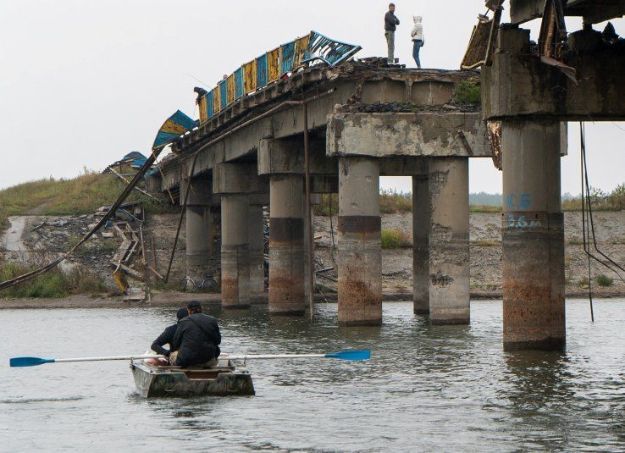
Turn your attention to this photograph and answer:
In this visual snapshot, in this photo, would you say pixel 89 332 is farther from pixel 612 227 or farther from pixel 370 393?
pixel 612 227

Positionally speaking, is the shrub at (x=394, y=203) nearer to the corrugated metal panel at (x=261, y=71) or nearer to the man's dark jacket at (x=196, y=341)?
the corrugated metal panel at (x=261, y=71)

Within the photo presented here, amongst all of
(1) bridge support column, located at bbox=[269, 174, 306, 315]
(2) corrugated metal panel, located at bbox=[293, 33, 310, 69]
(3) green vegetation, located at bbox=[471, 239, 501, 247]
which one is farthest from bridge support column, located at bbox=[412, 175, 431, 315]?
(3) green vegetation, located at bbox=[471, 239, 501, 247]

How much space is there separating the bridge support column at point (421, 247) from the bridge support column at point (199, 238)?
2088cm

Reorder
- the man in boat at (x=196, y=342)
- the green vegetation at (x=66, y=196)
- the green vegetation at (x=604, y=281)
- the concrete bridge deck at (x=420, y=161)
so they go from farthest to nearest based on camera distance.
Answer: the green vegetation at (x=66, y=196) < the green vegetation at (x=604, y=281) < the concrete bridge deck at (x=420, y=161) < the man in boat at (x=196, y=342)

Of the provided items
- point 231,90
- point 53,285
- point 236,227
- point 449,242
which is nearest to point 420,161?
point 449,242

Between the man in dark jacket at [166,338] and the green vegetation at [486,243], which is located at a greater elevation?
the green vegetation at [486,243]

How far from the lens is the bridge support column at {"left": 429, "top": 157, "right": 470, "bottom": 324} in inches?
1826

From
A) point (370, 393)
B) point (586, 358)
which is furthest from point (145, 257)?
point (370, 393)

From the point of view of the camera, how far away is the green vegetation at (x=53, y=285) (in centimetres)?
6981

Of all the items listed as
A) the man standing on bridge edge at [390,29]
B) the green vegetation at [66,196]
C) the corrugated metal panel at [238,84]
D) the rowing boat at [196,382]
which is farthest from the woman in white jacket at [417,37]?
the green vegetation at [66,196]

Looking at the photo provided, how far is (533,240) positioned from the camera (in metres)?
33.0

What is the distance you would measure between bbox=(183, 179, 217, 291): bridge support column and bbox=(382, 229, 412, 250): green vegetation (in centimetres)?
907

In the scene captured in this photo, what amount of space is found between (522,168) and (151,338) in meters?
17.1

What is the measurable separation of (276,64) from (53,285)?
874 inches
